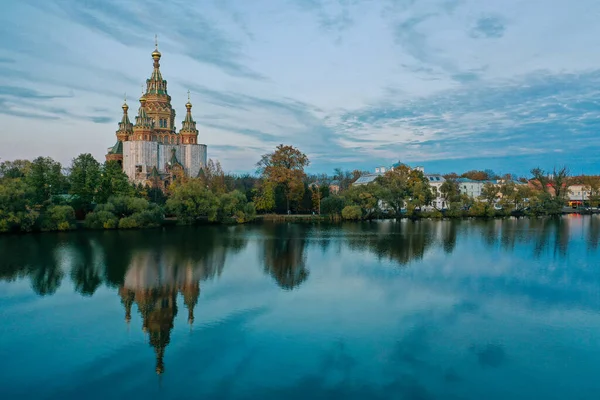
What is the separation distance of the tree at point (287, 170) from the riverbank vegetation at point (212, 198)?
9cm

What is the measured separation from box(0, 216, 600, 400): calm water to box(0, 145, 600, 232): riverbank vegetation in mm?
9150

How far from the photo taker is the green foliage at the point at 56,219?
30.5m

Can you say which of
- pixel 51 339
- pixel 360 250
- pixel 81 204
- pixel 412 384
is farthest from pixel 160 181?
pixel 412 384

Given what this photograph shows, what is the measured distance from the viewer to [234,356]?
9.86m

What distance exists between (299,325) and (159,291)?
5.30 meters

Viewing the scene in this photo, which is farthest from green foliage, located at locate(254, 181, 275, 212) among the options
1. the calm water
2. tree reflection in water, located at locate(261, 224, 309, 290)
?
the calm water

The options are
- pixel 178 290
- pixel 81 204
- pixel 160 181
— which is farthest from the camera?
pixel 160 181

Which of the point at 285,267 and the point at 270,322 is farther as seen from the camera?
the point at 285,267

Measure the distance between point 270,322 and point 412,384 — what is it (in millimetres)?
4379

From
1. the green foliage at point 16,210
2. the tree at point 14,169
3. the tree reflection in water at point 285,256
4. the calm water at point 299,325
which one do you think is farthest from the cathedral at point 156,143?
the calm water at point 299,325

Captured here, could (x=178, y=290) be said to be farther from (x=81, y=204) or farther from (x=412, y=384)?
(x=81, y=204)

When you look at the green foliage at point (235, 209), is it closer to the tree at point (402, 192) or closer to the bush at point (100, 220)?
the bush at point (100, 220)

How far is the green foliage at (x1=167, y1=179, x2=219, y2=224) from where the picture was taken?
36.2 meters

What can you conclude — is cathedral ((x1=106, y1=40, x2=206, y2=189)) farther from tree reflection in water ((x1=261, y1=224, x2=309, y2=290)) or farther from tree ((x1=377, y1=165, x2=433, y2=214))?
tree reflection in water ((x1=261, y1=224, x2=309, y2=290))
